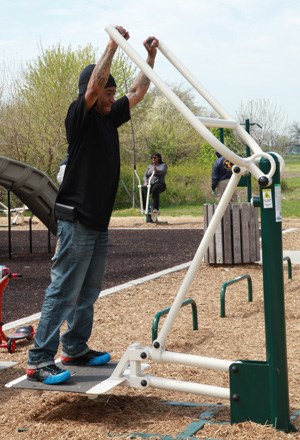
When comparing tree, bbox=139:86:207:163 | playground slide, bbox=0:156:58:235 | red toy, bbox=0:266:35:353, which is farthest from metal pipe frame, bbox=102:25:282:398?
tree, bbox=139:86:207:163

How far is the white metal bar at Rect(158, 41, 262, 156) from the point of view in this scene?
173 inches

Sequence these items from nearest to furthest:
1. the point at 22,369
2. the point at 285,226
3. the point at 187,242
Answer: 1. the point at 22,369
2. the point at 187,242
3. the point at 285,226

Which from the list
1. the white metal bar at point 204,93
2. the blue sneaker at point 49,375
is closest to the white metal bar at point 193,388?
the blue sneaker at point 49,375

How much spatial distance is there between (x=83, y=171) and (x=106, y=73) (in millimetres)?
556

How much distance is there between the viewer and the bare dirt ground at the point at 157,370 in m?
4.36

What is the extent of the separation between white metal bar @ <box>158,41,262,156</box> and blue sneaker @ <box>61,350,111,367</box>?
1581mm

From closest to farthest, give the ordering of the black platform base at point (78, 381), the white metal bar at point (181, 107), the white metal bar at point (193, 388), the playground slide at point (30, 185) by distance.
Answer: the white metal bar at point (181, 107) → the white metal bar at point (193, 388) → the black platform base at point (78, 381) → the playground slide at point (30, 185)

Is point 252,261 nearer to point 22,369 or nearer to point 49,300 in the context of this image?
point 22,369

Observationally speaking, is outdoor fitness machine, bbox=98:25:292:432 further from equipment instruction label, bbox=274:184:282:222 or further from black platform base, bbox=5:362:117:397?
black platform base, bbox=5:362:117:397

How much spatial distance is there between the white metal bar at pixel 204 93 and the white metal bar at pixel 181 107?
16 cm

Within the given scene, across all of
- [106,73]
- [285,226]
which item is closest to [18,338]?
[106,73]

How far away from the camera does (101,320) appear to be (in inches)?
303

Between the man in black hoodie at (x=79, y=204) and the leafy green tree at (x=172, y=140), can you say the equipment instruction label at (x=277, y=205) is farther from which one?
the leafy green tree at (x=172, y=140)

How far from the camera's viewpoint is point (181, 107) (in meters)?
4.17
